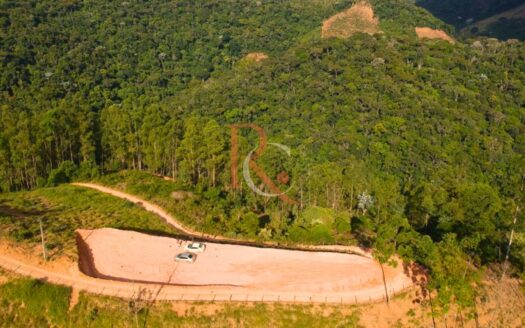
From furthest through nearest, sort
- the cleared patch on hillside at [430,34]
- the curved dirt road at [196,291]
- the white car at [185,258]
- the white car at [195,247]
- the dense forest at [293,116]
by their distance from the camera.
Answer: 1. the cleared patch on hillside at [430,34]
2. the dense forest at [293,116]
3. the white car at [195,247]
4. the white car at [185,258]
5. the curved dirt road at [196,291]

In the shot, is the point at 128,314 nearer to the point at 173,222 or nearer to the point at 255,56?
the point at 173,222

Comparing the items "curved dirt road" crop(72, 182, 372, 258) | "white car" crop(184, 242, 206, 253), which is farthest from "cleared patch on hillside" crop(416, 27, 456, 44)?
"white car" crop(184, 242, 206, 253)

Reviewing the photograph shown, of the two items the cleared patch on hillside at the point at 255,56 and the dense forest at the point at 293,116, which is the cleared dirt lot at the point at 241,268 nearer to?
the dense forest at the point at 293,116

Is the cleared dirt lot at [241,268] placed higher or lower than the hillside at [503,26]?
lower

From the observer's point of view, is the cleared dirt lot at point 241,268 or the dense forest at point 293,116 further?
the dense forest at point 293,116

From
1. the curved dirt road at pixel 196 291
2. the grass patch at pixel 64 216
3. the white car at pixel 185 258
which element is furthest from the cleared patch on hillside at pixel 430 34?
the white car at pixel 185 258

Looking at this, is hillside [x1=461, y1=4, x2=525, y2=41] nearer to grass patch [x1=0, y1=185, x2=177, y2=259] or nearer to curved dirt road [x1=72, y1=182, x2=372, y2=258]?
curved dirt road [x1=72, y1=182, x2=372, y2=258]
